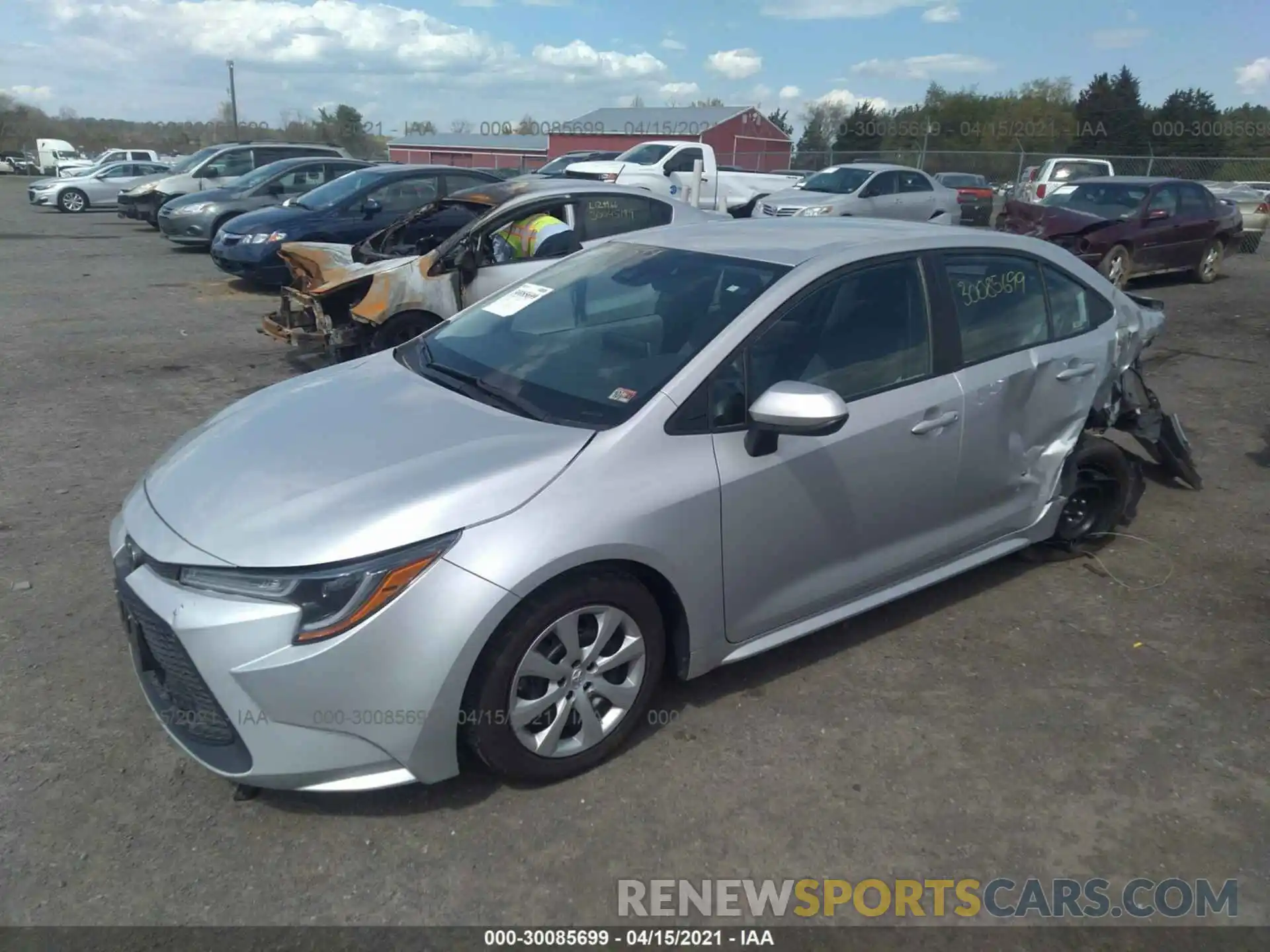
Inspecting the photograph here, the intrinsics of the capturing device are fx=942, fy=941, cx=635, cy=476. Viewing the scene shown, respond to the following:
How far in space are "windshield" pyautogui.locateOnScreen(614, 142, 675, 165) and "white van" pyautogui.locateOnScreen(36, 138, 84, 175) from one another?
37858mm

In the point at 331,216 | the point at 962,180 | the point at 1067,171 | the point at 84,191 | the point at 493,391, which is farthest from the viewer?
the point at 962,180

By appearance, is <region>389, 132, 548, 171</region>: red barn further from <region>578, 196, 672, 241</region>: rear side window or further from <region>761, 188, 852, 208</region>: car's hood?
<region>578, 196, 672, 241</region>: rear side window

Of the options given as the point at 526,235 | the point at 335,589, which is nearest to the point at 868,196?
the point at 526,235

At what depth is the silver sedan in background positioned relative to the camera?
1659cm

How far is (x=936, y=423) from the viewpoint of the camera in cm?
372

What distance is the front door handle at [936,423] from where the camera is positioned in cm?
367

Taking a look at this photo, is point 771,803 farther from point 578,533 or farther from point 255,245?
point 255,245

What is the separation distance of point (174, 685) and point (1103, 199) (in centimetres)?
1401

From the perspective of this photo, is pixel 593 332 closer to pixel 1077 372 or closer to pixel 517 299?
pixel 517 299

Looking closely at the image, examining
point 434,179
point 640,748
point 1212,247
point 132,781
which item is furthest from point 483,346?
point 1212,247

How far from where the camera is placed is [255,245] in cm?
1151
